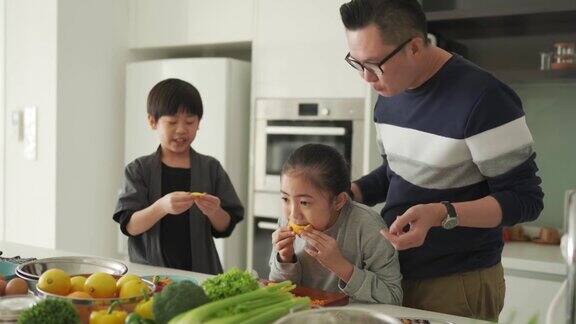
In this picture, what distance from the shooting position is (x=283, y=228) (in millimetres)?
1449

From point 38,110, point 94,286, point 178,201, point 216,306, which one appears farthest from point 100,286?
point 38,110

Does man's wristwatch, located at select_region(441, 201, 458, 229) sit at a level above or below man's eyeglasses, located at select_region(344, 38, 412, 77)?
below

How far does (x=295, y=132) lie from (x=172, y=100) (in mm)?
1287

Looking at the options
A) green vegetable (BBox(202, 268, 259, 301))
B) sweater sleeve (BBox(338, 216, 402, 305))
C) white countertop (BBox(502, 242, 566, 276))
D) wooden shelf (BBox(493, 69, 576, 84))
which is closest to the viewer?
green vegetable (BBox(202, 268, 259, 301))

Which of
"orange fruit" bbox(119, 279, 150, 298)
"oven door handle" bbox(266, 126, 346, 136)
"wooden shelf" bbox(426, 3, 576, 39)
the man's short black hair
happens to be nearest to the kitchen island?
"orange fruit" bbox(119, 279, 150, 298)

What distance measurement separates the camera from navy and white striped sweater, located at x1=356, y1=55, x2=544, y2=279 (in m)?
1.37

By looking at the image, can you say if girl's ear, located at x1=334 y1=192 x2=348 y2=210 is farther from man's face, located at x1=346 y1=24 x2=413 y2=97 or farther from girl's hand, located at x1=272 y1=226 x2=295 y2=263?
man's face, located at x1=346 y1=24 x2=413 y2=97

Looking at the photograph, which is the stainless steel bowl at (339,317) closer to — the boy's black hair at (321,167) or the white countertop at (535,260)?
the boy's black hair at (321,167)

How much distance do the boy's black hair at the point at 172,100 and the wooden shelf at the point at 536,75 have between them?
1.48 metres

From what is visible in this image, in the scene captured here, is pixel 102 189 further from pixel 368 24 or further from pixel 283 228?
pixel 368 24

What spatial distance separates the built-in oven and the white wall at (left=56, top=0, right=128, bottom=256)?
0.99m

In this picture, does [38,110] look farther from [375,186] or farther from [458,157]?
[458,157]

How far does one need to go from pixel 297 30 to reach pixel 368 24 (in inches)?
69.9

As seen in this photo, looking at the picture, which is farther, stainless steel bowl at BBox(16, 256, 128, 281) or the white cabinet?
the white cabinet
